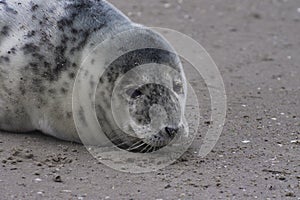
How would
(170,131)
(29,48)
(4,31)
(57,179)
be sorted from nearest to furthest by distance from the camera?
(57,179) → (170,131) → (29,48) → (4,31)

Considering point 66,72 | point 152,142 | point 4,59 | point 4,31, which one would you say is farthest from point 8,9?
point 152,142

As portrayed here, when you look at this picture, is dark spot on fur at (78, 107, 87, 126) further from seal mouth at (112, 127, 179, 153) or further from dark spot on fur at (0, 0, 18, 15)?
dark spot on fur at (0, 0, 18, 15)

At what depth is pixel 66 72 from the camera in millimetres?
4145

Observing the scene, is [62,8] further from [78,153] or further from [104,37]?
[78,153]

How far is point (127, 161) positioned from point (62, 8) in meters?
1.04


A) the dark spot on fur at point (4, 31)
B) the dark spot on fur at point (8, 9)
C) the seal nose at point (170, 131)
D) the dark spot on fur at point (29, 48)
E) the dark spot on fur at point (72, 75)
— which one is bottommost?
the seal nose at point (170, 131)

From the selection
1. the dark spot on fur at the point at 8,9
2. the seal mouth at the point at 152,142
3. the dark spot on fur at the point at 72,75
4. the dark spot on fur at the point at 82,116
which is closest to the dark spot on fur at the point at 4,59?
the dark spot on fur at the point at 8,9

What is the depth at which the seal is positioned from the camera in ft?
13.0

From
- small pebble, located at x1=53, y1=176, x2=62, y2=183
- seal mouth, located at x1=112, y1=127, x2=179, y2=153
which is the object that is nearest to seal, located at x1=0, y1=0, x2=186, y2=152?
seal mouth, located at x1=112, y1=127, x2=179, y2=153

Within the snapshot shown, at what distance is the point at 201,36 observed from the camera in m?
7.62

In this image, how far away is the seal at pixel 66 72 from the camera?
13.0 feet

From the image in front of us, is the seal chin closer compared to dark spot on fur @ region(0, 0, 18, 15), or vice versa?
the seal chin

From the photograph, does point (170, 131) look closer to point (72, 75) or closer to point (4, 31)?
point (72, 75)

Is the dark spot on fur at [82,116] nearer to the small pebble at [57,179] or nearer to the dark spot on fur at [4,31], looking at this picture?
the small pebble at [57,179]
